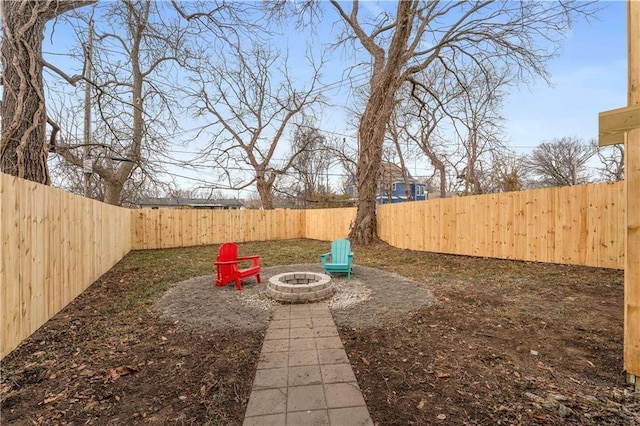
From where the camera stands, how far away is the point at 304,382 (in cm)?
222

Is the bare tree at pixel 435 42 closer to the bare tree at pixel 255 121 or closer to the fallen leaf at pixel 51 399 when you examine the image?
the bare tree at pixel 255 121

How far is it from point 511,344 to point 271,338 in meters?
2.39

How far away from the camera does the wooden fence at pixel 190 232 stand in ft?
8.84

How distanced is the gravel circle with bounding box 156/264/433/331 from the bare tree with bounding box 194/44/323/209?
41.3ft

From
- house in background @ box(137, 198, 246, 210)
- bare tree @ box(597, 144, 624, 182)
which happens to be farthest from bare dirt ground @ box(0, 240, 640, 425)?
house in background @ box(137, 198, 246, 210)

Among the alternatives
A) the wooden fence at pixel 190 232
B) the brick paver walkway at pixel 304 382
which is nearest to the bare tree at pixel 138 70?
the wooden fence at pixel 190 232

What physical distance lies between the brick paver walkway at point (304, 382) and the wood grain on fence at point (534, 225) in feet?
17.9

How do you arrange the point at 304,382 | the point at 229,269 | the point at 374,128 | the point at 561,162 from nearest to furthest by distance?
1. the point at 304,382
2. the point at 229,269
3. the point at 374,128
4. the point at 561,162

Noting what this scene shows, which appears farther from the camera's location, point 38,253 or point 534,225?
point 534,225

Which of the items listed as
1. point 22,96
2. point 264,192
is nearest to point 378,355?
point 22,96

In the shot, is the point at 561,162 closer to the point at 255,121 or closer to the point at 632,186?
the point at 255,121

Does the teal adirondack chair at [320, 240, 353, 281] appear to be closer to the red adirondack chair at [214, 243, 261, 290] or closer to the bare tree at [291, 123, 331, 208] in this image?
the red adirondack chair at [214, 243, 261, 290]

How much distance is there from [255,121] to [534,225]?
50.8 feet

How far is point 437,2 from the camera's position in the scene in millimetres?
9195
